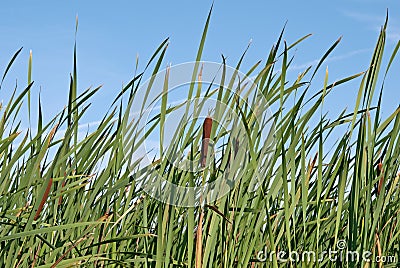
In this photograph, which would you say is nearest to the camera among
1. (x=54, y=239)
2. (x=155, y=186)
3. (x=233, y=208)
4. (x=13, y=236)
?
(x=13, y=236)

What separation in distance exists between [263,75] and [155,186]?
1.03ft

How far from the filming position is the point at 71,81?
3.91ft

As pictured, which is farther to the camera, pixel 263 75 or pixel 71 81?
Result: pixel 71 81

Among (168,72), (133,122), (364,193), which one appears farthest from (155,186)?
(364,193)

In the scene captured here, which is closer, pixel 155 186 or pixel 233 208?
pixel 233 208

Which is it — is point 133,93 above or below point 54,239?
above

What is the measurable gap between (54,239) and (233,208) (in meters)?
0.46

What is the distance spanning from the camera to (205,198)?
100 cm

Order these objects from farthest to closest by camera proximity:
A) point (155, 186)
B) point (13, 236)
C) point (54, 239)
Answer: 1. point (54, 239)
2. point (155, 186)
3. point (13, 236)

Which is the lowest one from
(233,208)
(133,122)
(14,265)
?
(14,265)

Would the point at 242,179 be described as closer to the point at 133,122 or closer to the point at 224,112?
the point at 224,112

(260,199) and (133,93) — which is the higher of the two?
(133,93)

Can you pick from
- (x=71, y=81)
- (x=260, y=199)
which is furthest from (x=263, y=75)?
(x=71, y=81)

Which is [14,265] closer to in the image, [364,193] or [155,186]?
[155,186]
